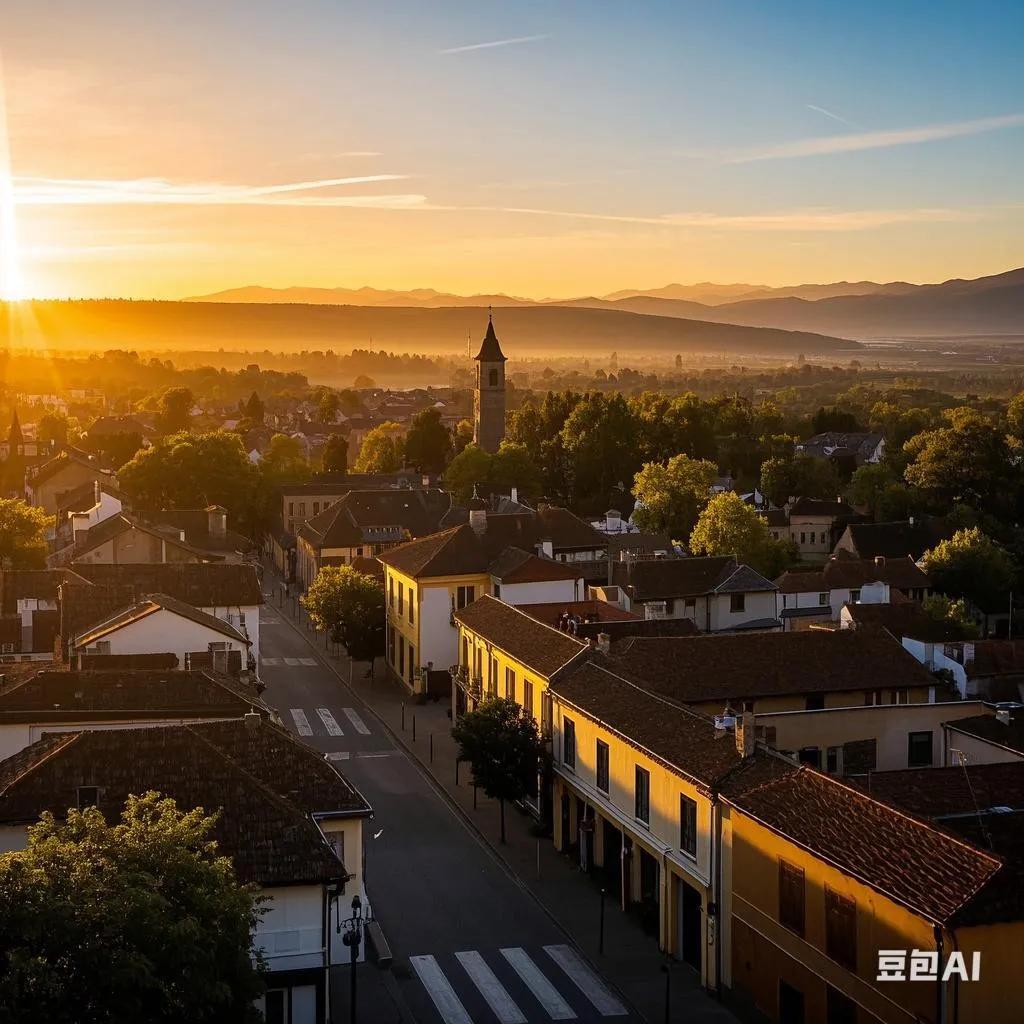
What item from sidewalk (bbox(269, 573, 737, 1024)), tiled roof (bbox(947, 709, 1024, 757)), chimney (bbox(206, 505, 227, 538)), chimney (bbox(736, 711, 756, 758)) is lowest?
sidewalk (bbox(269, 573, 737, 1024))

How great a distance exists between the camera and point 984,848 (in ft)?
70.2

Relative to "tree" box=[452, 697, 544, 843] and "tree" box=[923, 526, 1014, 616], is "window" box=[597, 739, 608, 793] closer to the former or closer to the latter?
"tree" box=[452, 697, 544, 843]

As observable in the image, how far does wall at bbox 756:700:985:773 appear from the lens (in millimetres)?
31672

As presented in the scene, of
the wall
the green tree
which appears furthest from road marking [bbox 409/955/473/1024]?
the green tree

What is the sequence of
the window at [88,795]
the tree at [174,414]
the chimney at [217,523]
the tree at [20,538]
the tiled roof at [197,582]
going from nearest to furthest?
the window at [88,795], the tiled roof at [197,582], the tree at [20,538], the chimney at [217,523], the tree at [174,414]

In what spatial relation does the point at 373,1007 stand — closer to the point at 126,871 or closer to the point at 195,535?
the point at 126,871

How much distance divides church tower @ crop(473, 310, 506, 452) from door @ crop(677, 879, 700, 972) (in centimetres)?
9759

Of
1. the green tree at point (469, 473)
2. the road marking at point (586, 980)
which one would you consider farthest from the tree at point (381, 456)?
the road marking at point (586, 980)

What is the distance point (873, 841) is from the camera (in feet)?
73.2

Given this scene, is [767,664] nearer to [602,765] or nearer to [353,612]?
[602,765]

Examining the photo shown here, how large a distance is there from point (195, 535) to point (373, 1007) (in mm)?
54792

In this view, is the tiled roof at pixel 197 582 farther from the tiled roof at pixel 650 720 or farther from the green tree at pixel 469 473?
the green tree at pixel 469 473

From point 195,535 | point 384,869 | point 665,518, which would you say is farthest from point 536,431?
point 384,869

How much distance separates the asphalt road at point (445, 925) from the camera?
2597 cm
